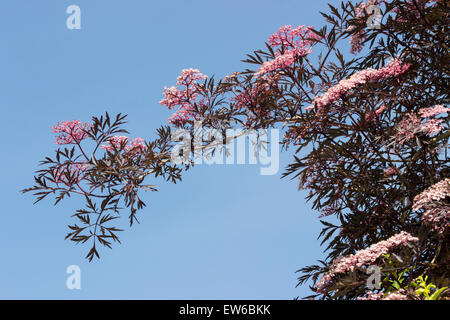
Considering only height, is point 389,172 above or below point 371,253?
above

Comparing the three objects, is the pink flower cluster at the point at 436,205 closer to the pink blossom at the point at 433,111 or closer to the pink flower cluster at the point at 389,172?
the pink blossom at the point at 433,111

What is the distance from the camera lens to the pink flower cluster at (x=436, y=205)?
3786 mm

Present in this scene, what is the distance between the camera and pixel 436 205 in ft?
12.8

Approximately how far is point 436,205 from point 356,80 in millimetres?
1447

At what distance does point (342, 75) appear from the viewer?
17.8 ft

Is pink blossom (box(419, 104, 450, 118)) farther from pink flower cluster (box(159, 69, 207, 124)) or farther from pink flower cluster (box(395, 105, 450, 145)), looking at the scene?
pink flower cluster (box(159, 69, 207, 124))

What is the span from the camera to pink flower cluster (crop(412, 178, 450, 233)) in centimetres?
379

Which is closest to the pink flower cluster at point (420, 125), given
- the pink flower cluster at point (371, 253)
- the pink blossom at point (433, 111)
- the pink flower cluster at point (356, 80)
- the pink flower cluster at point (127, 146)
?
the pink blossom at point (433, 111)

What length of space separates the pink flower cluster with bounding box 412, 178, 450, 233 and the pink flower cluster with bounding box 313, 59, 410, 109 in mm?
1265

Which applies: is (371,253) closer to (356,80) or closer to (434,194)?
(434,194)

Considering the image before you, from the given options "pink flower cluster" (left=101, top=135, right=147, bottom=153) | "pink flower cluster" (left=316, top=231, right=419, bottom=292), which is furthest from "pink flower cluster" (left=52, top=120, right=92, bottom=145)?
"pink flower cluster" (left=316, top=231, right=419, bottom=292)

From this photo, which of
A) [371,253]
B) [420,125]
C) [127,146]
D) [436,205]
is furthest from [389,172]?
[127,146]

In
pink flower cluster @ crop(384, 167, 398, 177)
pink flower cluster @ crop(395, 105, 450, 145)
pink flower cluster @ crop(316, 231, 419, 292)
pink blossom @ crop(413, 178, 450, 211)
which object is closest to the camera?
pink flower cluster @ crop(316, 231, 419, 292)
